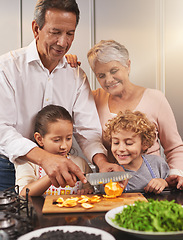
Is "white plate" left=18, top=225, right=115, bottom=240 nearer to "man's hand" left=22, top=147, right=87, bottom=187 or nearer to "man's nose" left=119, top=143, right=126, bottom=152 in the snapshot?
"man's hand" left=22, top=147, right=87, bottom=187

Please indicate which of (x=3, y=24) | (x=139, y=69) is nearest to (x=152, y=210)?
(x=139, y=69)

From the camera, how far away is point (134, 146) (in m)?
1.69

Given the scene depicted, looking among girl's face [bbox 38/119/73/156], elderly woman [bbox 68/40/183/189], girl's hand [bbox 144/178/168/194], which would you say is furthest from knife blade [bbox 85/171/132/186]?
elderly woman [bbox 68/40/183/189]

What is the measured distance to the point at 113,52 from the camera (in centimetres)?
209

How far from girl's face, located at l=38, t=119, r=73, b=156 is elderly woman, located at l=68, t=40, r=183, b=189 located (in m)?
0.37

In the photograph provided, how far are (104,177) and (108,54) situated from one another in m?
0.99

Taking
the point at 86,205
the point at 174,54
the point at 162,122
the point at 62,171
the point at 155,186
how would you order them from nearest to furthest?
the point at 86,205 < the point at 62,171 < the point at 155,186 < the point at 162,122 < the point at 174,54

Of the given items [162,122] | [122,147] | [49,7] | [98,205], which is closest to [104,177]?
[98,205]

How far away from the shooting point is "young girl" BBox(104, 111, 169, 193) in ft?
5.50

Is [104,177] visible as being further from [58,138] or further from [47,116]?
[47,116]

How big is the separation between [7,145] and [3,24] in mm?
1403

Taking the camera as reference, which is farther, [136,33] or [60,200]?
[136,33]

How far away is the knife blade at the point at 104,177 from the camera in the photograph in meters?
1.32

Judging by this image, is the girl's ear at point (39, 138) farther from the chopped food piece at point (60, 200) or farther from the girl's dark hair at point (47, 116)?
the chopped food piece at point (60, 200)
